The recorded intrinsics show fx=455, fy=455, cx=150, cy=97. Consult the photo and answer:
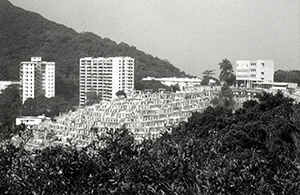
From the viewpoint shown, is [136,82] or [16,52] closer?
[136,82]

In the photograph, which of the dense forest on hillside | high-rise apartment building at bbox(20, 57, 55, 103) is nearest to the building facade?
high-rise apartment building at bbox(20, 57, 55, 103)

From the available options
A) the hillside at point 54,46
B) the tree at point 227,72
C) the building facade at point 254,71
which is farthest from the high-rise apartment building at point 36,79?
the building facade at point 254,71

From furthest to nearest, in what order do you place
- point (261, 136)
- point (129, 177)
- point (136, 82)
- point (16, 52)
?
point (16, 52) → point (136, 82) → point (261, 136) → point (129, 177)

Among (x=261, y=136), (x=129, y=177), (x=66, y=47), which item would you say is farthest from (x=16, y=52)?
(x=129, y=177)

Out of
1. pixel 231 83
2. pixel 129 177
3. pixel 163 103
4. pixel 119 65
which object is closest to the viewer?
pixel 129 177

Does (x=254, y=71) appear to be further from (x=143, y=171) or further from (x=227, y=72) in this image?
(x=143, y=171)

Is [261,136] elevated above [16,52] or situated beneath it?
situated beneath

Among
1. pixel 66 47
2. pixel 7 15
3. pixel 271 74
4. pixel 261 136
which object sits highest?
pixel 7 15

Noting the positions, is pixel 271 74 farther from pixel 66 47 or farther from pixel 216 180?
pixel 66 47
